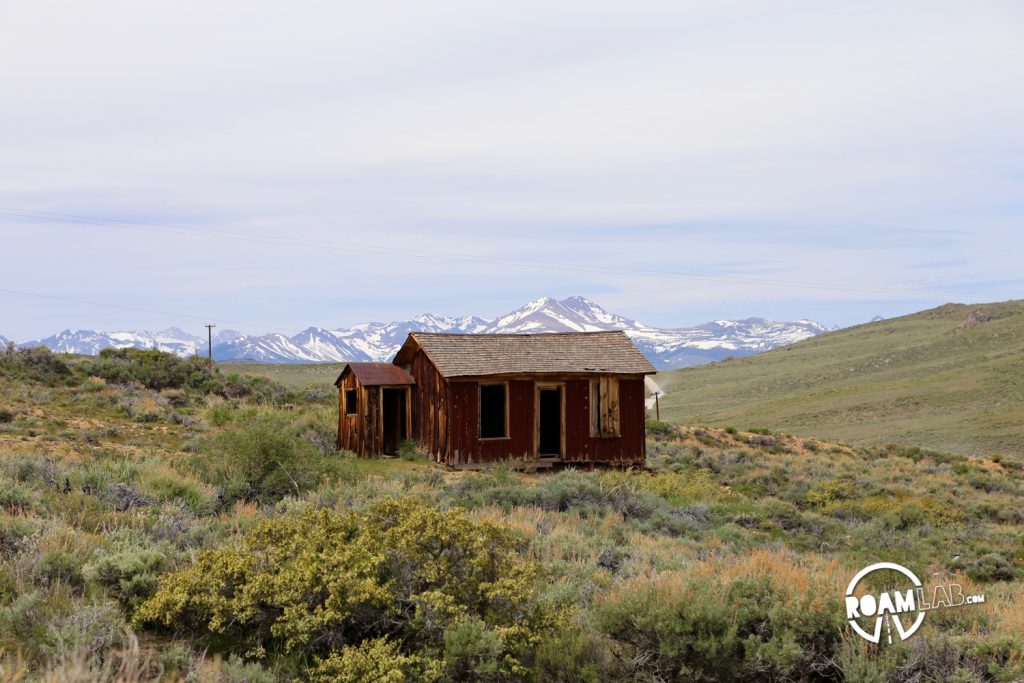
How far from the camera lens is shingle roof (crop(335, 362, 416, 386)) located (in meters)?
21.6

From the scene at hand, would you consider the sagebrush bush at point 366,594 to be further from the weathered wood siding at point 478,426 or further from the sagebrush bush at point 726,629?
the weathered wood siding at point 478,426

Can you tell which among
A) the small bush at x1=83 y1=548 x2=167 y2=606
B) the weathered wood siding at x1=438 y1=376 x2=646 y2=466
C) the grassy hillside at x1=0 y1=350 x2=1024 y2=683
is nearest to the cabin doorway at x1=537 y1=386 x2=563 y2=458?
the weathered wood siding at x1=438 y1=376 x2=646 y2=466

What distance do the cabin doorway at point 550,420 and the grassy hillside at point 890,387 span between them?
25.2m

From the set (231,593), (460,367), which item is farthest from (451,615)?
(460,367)

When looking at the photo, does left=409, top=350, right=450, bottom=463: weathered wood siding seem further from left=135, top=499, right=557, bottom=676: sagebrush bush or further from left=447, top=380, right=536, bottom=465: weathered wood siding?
left=135, top=499, right=557, bottom=676: sagebrush bush

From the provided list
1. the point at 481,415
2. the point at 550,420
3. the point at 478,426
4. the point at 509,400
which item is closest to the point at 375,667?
the point at 478,426

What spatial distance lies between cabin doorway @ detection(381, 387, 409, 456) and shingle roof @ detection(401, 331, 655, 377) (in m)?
2.30

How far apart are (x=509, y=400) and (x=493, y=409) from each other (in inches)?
18.8

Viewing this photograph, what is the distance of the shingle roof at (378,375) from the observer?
21.6 metres

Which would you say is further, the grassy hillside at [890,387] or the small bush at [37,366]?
the grassy hillside at [890,387]

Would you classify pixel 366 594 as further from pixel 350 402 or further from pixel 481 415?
pixel 350 402

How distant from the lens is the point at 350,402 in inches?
889

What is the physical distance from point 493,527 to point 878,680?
2.93 m

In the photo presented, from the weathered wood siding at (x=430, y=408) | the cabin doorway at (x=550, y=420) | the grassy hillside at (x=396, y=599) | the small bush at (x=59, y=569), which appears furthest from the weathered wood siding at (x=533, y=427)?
the small bush at (x=59, y=569)
